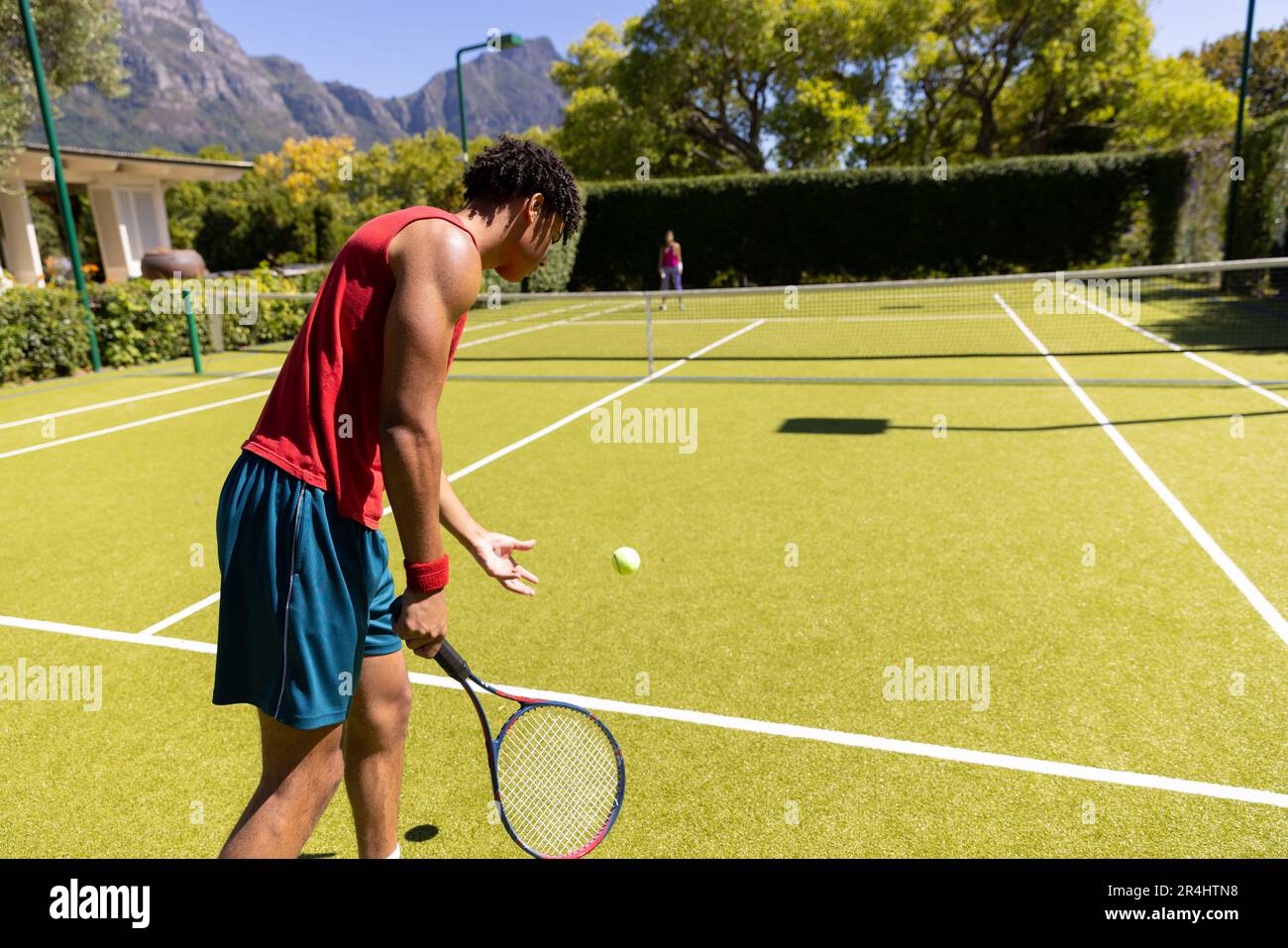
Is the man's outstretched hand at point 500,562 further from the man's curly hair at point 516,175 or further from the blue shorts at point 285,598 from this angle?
the man's curly hair at point 516,175

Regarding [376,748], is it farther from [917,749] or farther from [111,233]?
[111,233]

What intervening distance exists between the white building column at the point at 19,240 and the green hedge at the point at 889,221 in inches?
759

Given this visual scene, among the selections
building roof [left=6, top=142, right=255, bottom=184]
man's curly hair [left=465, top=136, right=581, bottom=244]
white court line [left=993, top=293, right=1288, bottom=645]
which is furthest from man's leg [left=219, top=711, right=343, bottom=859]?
building roof [left=6, top=142, right=255, bottom=184]

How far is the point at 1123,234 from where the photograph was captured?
2633cm

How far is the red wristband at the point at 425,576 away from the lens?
2.10 meters

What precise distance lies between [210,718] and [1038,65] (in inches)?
1600

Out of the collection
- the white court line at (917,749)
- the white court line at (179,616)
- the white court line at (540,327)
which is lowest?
the white court line at (917,749)

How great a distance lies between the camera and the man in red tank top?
77.5 inches

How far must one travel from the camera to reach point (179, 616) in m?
5.23

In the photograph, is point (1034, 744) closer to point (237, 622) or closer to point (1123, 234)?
point (237, 622)

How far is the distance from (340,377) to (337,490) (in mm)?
293

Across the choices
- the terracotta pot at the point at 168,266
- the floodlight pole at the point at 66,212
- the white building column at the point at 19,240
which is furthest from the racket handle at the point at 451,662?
the white building column at the point at 19,240

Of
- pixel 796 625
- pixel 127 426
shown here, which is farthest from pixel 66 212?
pixel 796 625

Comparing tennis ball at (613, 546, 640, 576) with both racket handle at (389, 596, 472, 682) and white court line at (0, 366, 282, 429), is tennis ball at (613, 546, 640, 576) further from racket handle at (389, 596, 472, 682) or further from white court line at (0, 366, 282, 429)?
white court line at (0, 366, 282, 429)
